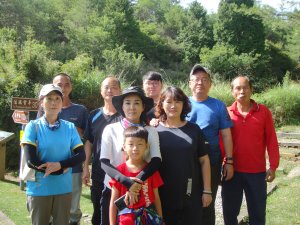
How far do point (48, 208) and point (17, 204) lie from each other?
2.65m

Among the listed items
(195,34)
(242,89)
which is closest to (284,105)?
(242,89)

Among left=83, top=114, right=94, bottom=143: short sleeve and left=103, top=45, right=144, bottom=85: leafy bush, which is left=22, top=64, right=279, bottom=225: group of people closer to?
left=83, top=114, right=94, bottom=143: short sleeve

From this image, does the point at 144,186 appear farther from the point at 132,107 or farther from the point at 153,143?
the point at 132,107

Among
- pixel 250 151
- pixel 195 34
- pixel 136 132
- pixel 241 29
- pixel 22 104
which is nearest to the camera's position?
pixel 136 132

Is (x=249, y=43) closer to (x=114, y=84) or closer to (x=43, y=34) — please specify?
(x=43, y=34)

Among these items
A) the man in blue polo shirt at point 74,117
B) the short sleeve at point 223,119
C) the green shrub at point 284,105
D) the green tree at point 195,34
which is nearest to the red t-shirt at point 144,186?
the short sleeve at point 223,119

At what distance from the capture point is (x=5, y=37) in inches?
479

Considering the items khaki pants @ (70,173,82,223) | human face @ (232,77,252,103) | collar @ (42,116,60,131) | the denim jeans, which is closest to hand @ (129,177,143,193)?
collar @ (42,116,60,131)

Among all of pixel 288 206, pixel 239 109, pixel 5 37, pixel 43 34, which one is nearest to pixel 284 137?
pixel 288 206

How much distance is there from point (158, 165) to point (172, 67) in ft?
79.6

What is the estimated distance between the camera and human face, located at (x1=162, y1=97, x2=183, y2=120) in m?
3.03

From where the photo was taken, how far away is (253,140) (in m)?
3.72

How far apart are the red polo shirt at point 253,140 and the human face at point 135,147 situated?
1.27 meters

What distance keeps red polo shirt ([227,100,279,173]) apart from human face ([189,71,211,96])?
1.60ft
